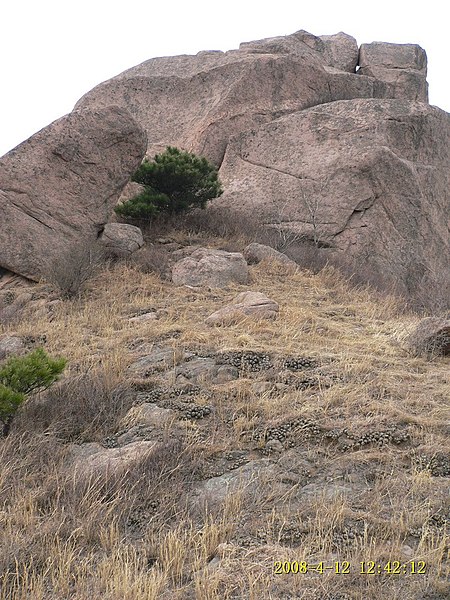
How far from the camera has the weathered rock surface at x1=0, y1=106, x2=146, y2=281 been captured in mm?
10570

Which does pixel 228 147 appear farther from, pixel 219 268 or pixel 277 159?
pixel 219 268

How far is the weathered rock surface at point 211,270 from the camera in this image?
10367mm

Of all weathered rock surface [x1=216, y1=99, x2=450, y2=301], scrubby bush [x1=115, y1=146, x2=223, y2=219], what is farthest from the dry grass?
weathered rock surface [x1=216, y1=99, x2=450, y2=301]

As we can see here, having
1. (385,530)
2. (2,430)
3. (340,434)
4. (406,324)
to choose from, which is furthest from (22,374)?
(406,324)

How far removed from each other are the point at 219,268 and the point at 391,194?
4887 millimetres

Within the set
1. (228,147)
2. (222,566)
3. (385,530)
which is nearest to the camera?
(222,566)

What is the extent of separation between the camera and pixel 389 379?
6.38 m

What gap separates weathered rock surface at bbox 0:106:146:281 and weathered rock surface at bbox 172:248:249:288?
5.56 ft

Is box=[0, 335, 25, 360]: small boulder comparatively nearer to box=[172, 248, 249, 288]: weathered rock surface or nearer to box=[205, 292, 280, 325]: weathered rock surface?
box=[205, 292, 280, 325]: weathered rock surface

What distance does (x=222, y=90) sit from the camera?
50.8 feet

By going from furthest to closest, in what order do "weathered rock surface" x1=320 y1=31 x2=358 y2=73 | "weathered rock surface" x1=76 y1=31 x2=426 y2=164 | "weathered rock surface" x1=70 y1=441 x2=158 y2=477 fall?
"weathered rock surface" x1=320 y1=31 x2=358 y2=73
"weathered rock surface" x1=76 y1=31 x2=426 y2=164
"weathered rock surface" x1=70 y1=441 x2=158 y2=477

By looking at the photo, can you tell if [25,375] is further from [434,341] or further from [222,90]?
[222,90]

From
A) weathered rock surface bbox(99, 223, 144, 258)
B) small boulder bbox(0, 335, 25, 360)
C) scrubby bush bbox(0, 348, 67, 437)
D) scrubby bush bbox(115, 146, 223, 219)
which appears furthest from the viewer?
scrubby bush bbox(115, 146, 223, 219)
